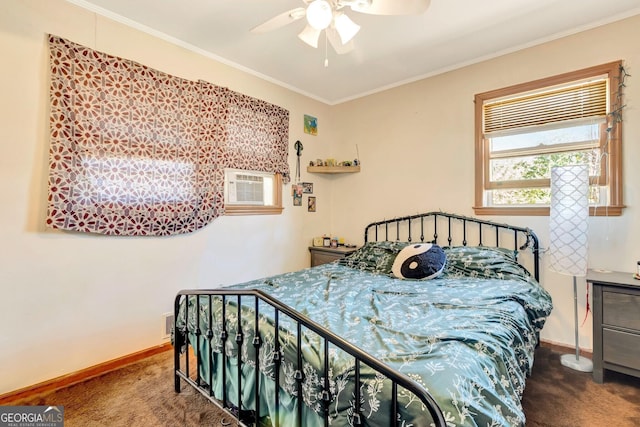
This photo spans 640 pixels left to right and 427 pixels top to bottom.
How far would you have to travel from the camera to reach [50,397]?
198cm

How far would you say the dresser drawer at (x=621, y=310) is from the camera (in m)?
2.01

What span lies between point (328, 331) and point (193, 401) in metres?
1.41

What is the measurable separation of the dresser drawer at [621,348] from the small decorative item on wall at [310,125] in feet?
11.3

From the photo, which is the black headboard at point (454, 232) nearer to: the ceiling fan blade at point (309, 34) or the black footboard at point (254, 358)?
the ceiling fan blade at point (309, 34)

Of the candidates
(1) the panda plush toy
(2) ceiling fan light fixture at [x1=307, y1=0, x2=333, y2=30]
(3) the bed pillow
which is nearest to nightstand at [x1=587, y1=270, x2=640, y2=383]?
(1) the panda plush toy

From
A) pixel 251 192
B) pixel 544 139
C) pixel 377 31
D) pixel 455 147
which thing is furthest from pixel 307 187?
pixel 544 139

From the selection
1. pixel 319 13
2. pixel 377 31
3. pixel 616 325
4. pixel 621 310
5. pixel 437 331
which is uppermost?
pixel 377 31

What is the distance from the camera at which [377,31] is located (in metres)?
2.55

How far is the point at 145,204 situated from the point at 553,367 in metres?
3.49

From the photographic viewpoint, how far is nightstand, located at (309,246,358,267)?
12.1 feet

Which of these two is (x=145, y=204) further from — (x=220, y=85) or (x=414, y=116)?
(x=414, y=116)

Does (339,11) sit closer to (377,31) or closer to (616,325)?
(377,31)

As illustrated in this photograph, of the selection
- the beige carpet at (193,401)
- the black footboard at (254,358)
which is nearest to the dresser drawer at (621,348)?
the beige carpet at (193,401)

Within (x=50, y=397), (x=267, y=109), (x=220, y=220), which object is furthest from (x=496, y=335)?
(x=267, y=109)
